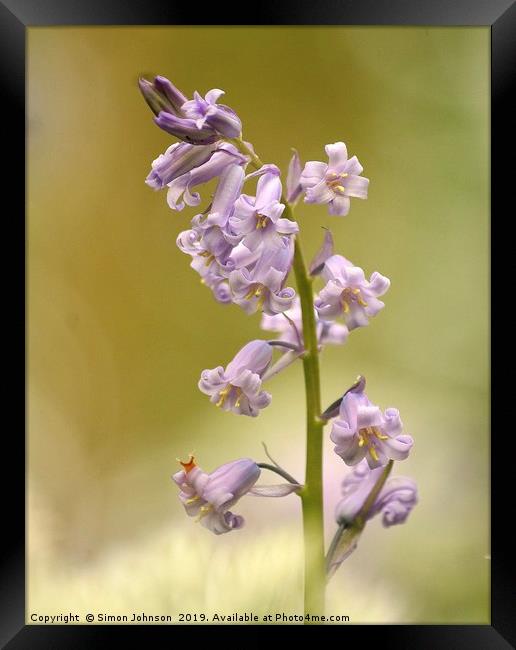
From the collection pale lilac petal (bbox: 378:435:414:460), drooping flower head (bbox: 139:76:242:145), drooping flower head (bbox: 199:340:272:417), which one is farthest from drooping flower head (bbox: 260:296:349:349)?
drooping flower head (bbox: 139:76:242:145)

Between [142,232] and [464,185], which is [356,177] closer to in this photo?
[464,185]

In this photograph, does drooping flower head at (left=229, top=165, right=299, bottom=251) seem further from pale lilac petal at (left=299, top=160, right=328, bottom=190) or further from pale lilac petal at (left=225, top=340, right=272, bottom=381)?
pale lilac petal at (left=225, top=340, right=272, bottom=381)

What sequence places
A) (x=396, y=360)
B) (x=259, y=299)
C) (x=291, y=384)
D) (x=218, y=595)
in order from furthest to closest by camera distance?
(x=396, y=360) < (x=291, y=384) < (x=218, y=595) < (x=259, y=299)

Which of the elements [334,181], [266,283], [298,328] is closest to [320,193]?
[334,181]

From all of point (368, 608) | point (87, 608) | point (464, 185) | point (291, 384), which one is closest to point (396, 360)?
point (291, 384)

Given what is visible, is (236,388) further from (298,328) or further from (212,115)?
(212,115)

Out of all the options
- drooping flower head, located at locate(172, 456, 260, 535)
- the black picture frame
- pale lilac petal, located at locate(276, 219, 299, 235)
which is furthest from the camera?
the black picture frame
